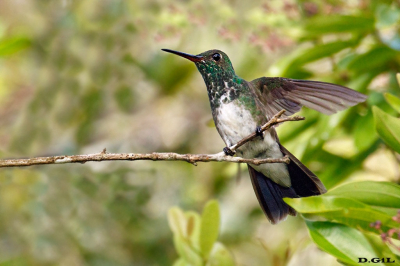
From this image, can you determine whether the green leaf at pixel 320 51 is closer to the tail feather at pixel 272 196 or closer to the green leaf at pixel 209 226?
the tail feather at pixel 272 196

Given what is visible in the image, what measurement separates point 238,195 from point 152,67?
1194 mm

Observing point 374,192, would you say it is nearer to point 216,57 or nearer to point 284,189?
point 284,189

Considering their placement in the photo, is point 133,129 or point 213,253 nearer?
point 213,253

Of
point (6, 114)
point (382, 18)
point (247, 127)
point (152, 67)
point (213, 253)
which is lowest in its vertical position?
point (213, 253)

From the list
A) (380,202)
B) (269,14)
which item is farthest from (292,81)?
(269,14)

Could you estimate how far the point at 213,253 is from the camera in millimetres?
1747

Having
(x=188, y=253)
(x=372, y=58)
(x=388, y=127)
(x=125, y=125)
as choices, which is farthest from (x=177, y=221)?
(x=125, y=125)

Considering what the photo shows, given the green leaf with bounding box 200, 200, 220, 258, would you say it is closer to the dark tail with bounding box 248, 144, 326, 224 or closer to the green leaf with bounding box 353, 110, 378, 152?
the dark tail with bounding box 248, 144, 326, 224

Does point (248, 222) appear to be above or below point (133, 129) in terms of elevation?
below

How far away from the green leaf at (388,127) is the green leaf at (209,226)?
2.16 feet

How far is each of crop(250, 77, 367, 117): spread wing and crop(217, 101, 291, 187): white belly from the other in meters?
0.13

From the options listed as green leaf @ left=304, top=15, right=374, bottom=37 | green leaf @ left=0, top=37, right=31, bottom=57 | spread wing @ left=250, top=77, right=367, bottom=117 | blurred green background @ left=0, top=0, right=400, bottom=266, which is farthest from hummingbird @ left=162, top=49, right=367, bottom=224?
green leaf @ left=0, top=37, right=31, bottom=57

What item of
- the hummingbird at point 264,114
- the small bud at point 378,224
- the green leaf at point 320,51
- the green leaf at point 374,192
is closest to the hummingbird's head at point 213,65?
the hummingbird at point 264,114

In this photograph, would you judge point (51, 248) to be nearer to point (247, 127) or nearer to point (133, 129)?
point (133, 129)
